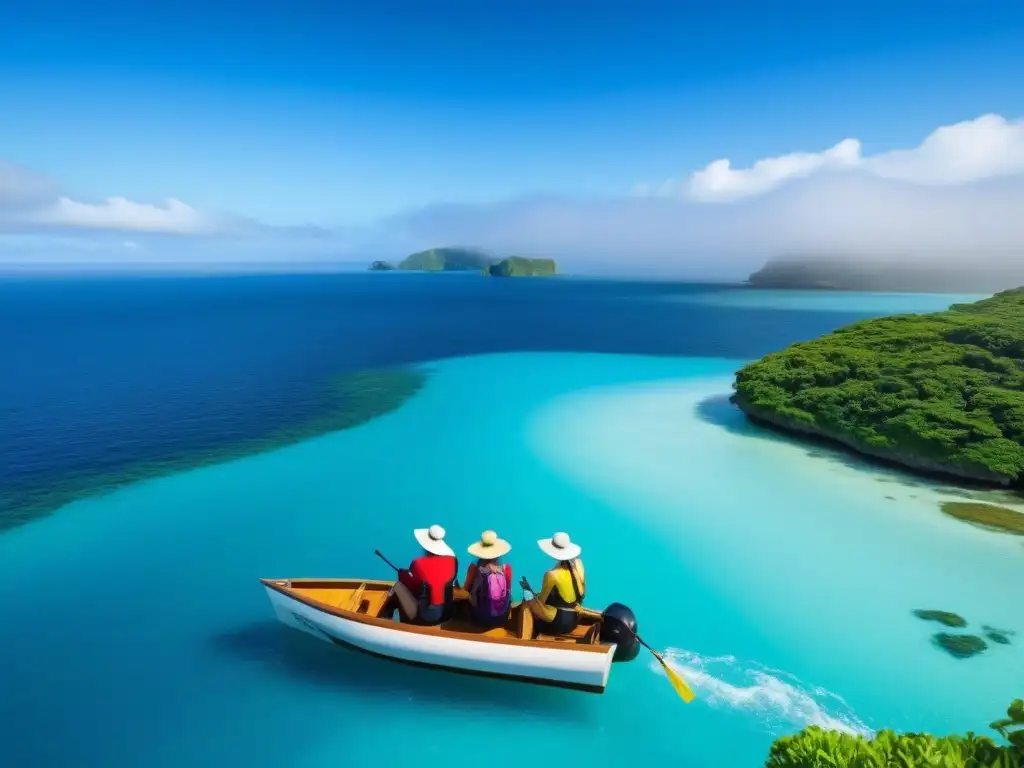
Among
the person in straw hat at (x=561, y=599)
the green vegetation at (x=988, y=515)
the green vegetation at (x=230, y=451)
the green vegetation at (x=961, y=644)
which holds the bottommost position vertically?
the green vegetation at (x=230, y=451)

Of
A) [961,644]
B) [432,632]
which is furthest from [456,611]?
[961,644]

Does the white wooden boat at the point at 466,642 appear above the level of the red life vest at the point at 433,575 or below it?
below

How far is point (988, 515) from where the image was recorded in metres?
18.5

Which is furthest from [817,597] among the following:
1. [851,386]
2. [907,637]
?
[851,386]

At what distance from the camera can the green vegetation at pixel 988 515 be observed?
58.1 ft

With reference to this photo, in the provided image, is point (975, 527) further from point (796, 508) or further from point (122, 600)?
point (122, 600)

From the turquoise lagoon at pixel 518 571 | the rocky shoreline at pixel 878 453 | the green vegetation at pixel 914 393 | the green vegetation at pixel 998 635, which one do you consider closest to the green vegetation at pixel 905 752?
the turquoise lagoon at pixel 518 571

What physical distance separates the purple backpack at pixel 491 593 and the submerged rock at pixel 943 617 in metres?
10.3

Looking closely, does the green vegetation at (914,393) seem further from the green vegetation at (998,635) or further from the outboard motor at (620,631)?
the outboard motor at (620,631)

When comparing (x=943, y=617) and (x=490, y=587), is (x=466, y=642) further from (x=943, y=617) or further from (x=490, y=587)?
(x=943, y=617)

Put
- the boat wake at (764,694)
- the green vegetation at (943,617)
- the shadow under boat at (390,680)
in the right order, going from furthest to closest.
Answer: the green vegetation at (943,617) < the shadow under boat at (390,680) < the boat wake at (764,694)

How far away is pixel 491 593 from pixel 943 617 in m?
11.0

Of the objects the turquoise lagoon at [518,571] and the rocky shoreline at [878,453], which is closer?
the turquoise lagoon at [518,571]

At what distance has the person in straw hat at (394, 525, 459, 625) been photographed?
10672 millimetres
